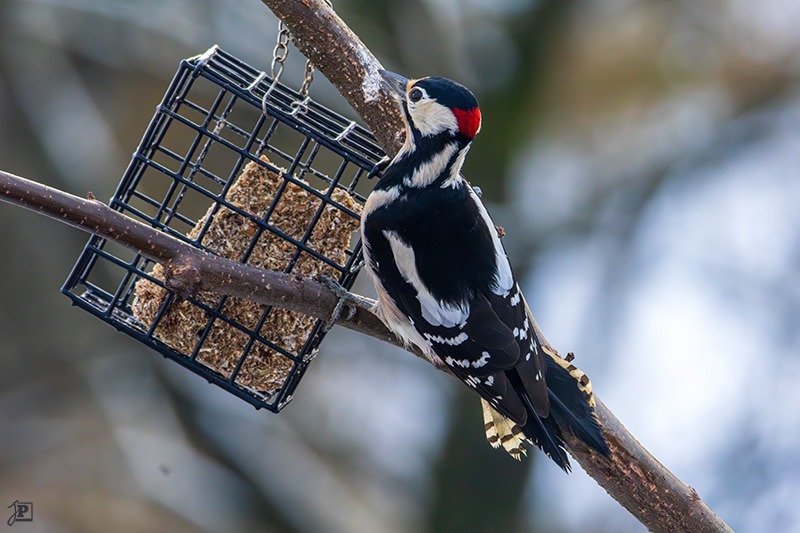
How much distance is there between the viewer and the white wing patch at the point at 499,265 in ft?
9.40

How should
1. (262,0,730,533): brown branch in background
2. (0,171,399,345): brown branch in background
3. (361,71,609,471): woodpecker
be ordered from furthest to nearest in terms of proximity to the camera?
(361,71,609,471): woodpecker → (262,0,730,533): brown branch in background → (0,171,399,345): brown branch in background

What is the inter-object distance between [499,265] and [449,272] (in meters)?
0.17

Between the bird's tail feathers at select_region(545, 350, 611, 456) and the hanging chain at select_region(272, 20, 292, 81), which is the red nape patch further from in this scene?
the bird's tail feathers at select_region(545, 350, 611, 456)

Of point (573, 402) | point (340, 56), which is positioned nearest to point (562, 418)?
point (573, 402)

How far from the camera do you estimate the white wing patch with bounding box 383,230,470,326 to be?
9.18 ft

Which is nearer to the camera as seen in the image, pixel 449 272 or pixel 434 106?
pixel 434 106

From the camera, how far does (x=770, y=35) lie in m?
6.14

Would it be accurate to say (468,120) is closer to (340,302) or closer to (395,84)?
(395,84)

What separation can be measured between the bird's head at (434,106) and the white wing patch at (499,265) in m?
0.30

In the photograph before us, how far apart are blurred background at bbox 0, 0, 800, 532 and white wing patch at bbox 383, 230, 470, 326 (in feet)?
9.82

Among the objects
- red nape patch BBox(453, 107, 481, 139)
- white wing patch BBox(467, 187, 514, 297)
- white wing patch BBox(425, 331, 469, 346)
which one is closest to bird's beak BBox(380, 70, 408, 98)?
red nape patch BBox(453, 107, 481, 139)

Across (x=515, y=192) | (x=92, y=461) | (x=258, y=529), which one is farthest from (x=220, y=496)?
(x=515, y=192)

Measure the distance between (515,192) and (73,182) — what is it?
2.92 m

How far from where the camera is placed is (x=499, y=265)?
2902 millimetres
